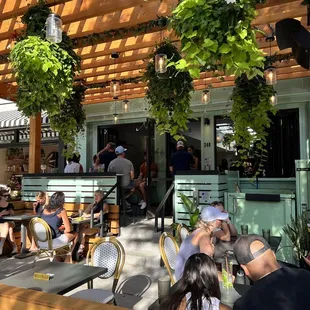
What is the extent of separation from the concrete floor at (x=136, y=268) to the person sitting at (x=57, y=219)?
2.40 feet

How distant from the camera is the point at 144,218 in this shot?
7477 millimetres

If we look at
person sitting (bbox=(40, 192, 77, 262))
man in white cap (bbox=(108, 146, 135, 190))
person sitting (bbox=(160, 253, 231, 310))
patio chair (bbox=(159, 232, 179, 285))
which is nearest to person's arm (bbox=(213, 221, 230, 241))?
patio chair (bbox=(159, 232, 179, 285))

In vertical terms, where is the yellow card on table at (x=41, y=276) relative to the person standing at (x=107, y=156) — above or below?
below

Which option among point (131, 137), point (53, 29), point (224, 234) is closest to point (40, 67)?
point (53, 29)

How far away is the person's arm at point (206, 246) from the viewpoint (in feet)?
9.58

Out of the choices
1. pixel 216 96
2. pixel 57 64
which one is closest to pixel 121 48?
pixel 57 64

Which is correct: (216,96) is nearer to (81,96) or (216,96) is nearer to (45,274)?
(81,96)

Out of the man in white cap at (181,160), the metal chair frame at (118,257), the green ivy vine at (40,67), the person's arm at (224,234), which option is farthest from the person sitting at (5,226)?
the person's arm at (224,234)

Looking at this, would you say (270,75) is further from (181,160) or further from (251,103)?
(181,160)

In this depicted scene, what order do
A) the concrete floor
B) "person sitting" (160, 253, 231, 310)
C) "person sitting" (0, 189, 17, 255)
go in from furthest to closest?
1. "person sitting" (0, 189, 17, 255)
2. the concrete floor
3. "person sitting" (160, 253, 231, 310)

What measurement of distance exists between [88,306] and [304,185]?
4769mm

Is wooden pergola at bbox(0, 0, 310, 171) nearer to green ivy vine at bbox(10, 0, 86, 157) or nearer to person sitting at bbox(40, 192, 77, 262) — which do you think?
green ivy vine at bbox(10, 0, 86, 157)

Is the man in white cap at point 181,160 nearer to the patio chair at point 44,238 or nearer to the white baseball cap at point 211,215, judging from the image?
the patio chair at point 44,238

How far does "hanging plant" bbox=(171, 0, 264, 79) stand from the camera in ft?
6.28
